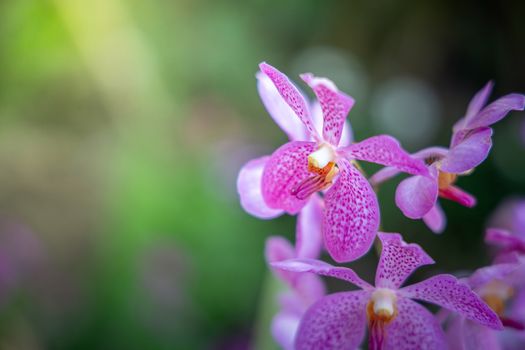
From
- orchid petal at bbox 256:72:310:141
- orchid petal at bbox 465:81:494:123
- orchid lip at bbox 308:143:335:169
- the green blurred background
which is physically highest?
orchid petal at bbox 256:72:310:141

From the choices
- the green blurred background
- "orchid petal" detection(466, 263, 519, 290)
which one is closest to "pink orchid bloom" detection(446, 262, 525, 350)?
"orchid petal" detection(466, 263, 519, 290)

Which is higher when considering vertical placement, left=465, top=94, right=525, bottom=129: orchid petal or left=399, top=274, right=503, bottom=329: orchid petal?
left=465, top=94, right=525, bottom=129: orchid petal

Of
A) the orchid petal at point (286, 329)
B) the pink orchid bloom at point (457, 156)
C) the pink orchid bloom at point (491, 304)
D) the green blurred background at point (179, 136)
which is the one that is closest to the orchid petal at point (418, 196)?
the pink orchid bloom at point (457, 156)

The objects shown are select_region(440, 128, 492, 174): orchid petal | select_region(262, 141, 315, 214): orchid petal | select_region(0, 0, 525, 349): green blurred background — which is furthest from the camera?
select_region(0, 0, 525, 349): green blurred background

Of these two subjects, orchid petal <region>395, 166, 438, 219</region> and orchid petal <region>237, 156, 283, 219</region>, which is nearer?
orchid petal <region>395, 166, 438, 219</region>

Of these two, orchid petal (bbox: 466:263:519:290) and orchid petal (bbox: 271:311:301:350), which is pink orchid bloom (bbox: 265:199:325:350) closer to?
orchid petal (bbox: 271:311:301:350)

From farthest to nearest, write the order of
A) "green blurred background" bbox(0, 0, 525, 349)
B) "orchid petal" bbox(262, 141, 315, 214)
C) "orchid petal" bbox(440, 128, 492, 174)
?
"green blurred background" bbox(0, 0, 525, 349), "orchid petal" bbox(262, 141, 315, 214), "orchid petal" bbox(440, 128, 492, 174)

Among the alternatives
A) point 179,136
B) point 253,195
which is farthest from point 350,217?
point 179,136
